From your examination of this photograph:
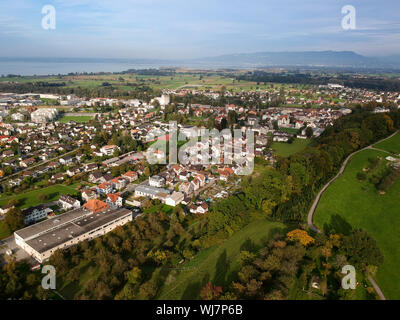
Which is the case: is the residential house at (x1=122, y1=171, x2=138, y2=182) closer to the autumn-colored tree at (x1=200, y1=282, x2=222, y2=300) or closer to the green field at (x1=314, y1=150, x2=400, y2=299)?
the autumn-colored tree at (x1=200, y1=282, x2=222, y2=300)

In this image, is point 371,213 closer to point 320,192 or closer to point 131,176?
point 320,192

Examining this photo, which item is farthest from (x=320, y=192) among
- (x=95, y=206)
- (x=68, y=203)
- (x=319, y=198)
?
(x=68, y=203)

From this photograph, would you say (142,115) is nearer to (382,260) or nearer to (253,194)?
(253,194)

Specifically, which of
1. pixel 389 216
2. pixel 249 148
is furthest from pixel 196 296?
pixel 249 148

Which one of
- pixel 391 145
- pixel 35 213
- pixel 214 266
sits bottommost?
pixel 214 266

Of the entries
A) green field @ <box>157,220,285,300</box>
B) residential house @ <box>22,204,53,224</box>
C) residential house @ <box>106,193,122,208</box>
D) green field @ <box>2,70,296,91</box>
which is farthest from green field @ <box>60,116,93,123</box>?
green field @ <box>157,220,285,300</box>
